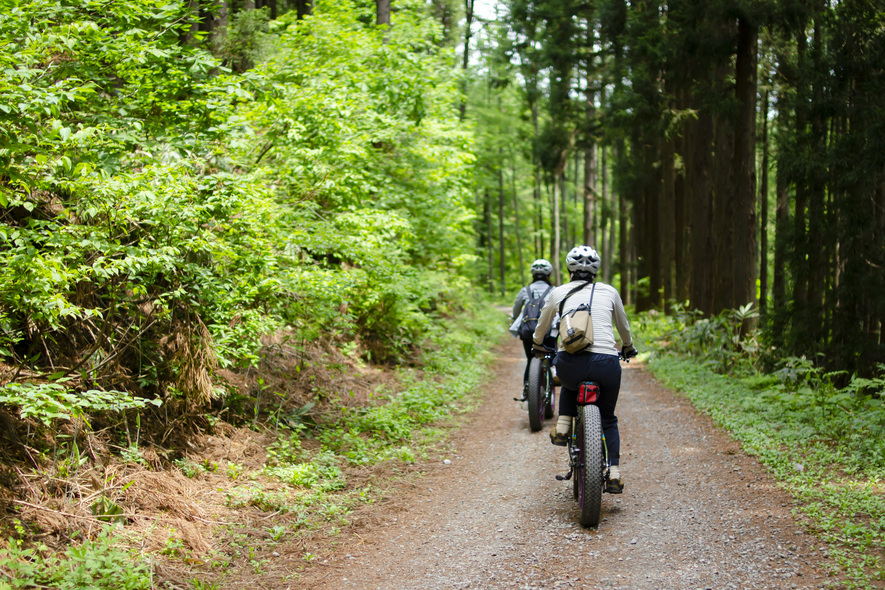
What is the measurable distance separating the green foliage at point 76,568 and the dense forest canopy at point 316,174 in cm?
132

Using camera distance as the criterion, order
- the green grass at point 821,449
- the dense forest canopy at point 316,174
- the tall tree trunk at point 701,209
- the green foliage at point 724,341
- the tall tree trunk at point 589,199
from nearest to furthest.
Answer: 1. the green grass at point 821,449
2. the dense forest canopy at point 316,174
3. the green foliage at point 724,341
4. the tall tree trunk at point 701,209
5. the tall tree trunk at point 589,199

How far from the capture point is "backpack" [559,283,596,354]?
4.91 m

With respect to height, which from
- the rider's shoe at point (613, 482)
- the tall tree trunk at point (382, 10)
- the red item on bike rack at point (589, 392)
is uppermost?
the tall tree trunk at point (382, 10)

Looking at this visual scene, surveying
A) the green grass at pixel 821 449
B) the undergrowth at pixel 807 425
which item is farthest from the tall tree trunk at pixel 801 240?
the green grass at pixel 821 449

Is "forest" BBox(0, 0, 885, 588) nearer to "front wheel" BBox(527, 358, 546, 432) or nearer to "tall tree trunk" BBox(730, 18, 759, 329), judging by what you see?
"tall tree trunk" BBox(730, 18, 759, 329)

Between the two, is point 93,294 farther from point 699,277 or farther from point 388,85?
point 699,277

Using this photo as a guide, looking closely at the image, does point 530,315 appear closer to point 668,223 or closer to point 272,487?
point 272,487

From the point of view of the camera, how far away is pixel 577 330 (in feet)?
16.1

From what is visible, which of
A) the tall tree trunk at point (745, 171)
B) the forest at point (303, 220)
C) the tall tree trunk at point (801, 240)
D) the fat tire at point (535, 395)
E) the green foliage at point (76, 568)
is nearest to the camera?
the green foliage at point (76, 568)

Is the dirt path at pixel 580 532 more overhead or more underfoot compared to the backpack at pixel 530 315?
more underfoot

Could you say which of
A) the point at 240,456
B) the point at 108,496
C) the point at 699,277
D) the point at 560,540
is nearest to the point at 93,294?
the point at 108,496

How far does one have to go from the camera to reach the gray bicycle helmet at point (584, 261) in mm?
5332

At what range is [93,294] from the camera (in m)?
5.14

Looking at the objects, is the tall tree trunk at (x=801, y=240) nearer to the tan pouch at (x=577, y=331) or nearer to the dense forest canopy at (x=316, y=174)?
the dense forest canopy at (x=316, y=174)
